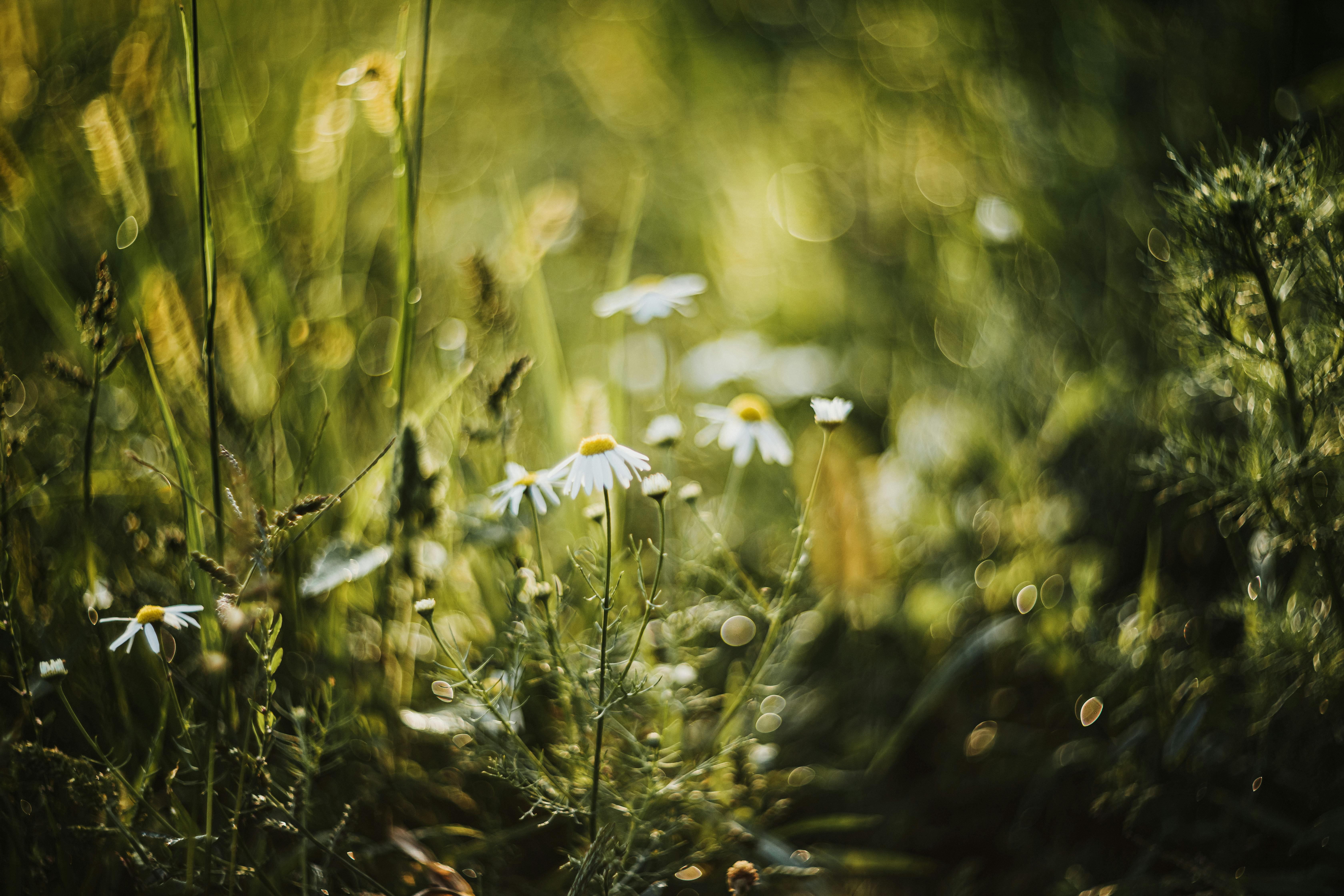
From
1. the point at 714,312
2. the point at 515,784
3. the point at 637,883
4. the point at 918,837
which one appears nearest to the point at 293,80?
the point at 714,312

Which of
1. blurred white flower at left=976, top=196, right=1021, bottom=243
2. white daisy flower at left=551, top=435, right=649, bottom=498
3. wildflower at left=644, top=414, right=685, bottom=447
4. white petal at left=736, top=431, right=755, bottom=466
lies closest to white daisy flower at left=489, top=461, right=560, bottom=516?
white daisy flower at left=551, top=435, right=649, bottom=498

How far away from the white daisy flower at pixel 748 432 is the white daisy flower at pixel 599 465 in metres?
0.18

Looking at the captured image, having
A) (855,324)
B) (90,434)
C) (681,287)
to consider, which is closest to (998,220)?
(855,324)

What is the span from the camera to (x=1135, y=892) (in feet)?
2.68

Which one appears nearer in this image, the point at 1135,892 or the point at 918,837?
the point at 1135,892

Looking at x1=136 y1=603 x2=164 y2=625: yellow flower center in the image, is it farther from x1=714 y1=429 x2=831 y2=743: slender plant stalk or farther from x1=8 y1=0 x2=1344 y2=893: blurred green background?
x1=714 y1=429 x2=831 y2=743: slender plant stalk

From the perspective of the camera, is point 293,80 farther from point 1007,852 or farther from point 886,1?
point 1007,852

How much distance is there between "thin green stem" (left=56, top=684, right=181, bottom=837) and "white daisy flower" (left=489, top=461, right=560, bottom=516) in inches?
16.0

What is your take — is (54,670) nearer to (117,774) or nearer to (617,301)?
(117,774)

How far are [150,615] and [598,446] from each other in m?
0.49

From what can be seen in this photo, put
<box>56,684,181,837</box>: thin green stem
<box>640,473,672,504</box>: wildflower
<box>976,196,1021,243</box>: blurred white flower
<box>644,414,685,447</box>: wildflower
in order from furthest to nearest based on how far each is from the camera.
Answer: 1. <box>976,196,1021,243</box>: blurred white flower
2. <box>644,414,685,447</box>: wildflower
3. <box>640,473,672,504</box>: wildflower
4. <box>56,684,181,837</box>: thin green stem

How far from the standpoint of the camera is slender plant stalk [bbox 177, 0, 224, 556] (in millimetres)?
657

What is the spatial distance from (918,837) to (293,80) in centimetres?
179

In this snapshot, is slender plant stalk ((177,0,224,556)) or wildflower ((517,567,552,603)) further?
wildflower ((517,567,552,603))
